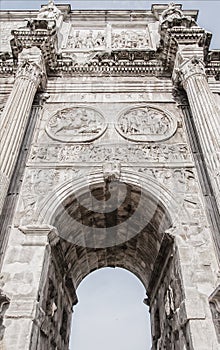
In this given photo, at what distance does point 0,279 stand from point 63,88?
19.7ft

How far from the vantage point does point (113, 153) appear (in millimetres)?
7809

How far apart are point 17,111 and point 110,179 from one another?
2.90 meters

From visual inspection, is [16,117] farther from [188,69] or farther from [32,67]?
[188,69]

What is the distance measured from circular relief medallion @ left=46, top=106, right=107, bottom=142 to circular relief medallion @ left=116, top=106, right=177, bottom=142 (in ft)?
2.00

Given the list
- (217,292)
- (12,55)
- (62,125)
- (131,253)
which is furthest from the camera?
(12,55)

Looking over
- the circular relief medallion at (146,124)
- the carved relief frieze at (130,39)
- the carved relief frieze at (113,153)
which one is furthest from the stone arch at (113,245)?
the carved relief frieze at (130,39)

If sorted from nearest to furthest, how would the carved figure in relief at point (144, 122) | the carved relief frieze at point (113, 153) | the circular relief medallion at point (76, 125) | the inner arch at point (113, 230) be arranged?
the inner arch at point (113, 230), the carved relief frieze at point (113, 153), the circular relief medallion at point (76, 125), the carved figure in relief at point (144, 122)

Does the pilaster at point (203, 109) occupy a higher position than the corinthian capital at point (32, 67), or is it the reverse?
the corinthian capital at point (32, 67)

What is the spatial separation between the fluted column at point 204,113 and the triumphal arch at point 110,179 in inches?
1.2

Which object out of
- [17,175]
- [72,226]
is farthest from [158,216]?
[17,175]

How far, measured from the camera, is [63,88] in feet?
31.3

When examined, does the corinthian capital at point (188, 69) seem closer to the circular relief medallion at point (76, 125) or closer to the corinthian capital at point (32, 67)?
the circular relief medallion at point (76, 125)

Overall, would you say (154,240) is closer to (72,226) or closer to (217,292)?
(72,226)

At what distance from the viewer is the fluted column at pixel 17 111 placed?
664cm
